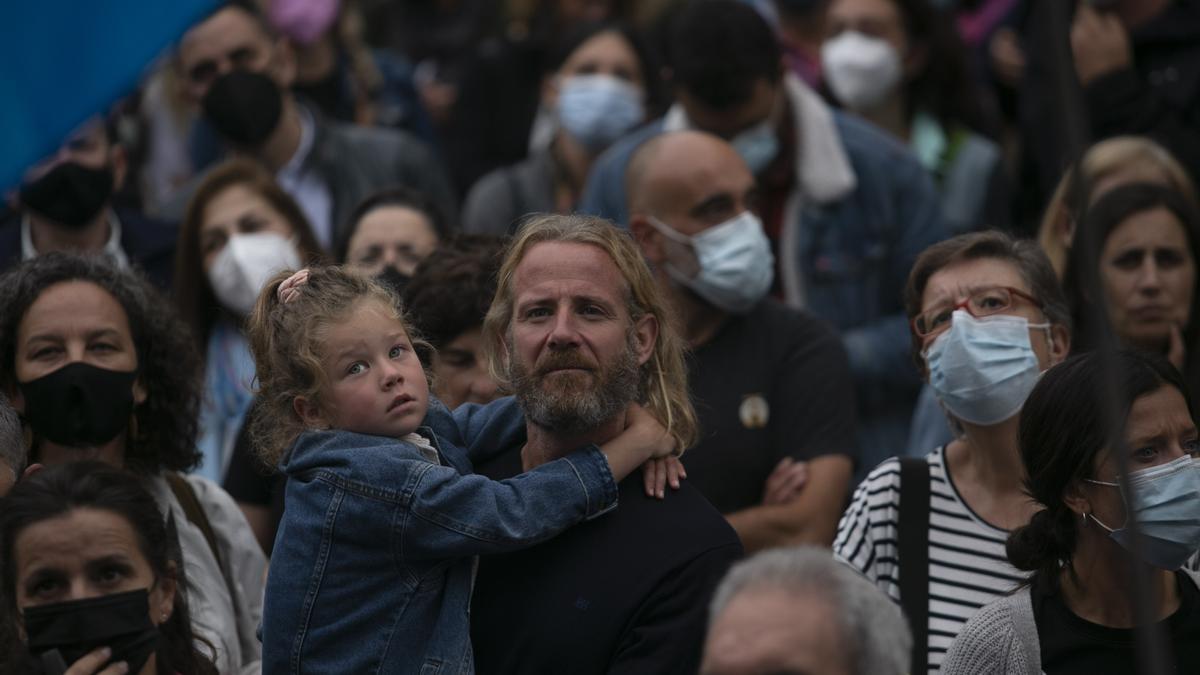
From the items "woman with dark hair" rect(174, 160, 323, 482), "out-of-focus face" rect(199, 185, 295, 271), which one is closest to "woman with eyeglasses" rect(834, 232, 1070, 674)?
"woman with dark hair" rect(174, 160, 323, 482)

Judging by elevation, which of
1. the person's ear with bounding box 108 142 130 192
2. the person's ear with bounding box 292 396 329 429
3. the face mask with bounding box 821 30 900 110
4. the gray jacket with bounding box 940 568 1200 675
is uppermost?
the face mask with bounding box 821 30 900 110

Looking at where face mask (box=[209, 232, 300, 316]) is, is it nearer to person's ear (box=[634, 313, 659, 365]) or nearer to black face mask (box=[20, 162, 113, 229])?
black face mask (box=[20, 162, 113, 229])

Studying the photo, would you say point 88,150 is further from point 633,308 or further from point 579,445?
point 579,445

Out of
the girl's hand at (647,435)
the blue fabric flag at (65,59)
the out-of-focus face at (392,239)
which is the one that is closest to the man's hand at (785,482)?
the girl's hand at (647,435)

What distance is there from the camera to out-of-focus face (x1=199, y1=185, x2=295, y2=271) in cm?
745

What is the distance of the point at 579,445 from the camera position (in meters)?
4.91

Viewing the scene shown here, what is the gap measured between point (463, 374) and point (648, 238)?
88cm

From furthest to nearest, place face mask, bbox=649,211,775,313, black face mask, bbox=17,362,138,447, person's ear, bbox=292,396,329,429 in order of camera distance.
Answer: face mask, bbox=649,211,775,313 < black face mask, bbox=17,362,138,447 < person's ear, bbox=292,396,329,429

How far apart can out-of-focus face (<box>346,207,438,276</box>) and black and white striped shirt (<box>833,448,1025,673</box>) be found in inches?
90.8

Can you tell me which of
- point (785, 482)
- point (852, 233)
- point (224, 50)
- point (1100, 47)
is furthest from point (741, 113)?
point (224, 50)

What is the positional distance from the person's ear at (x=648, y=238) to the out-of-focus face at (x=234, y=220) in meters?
1.72

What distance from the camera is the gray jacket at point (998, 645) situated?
182 inches

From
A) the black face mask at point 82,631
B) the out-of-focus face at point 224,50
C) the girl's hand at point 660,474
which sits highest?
the out-of-focus face at point 224,50

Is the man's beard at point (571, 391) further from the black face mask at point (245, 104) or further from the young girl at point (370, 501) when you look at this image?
the black face mask at point (245, 104)
